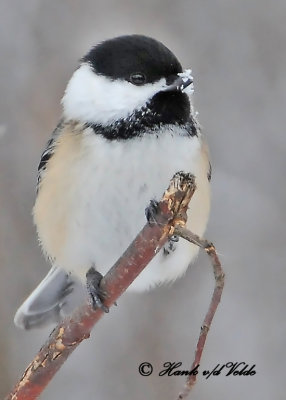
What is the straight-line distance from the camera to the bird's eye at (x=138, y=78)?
54.8 inches

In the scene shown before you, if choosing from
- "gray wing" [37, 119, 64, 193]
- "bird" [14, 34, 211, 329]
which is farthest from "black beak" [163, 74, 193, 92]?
"gray wing" [37, 119, 64, 193]

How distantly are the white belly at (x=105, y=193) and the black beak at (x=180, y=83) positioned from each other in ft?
0.28

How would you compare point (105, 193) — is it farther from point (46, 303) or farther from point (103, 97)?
point (46, 303)

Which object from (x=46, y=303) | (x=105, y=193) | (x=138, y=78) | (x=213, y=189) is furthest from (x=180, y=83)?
(x=213, y=189)

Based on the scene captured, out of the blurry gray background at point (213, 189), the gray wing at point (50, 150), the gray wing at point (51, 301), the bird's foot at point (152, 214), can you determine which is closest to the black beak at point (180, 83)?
the gray wing at point (50, 150)

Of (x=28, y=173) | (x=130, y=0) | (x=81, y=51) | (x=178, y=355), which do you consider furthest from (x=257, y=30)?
(x=178, y=355)

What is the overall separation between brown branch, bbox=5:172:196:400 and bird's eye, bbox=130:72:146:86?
451 millimetres

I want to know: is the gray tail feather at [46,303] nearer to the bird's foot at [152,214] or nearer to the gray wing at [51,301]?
the gray wing at [51,301]

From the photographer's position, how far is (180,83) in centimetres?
138

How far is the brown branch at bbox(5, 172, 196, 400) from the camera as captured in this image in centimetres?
94

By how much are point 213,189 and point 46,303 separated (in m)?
0.79

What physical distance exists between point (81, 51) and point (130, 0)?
26cm

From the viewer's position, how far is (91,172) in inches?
56.1

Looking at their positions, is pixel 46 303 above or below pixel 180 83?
below
